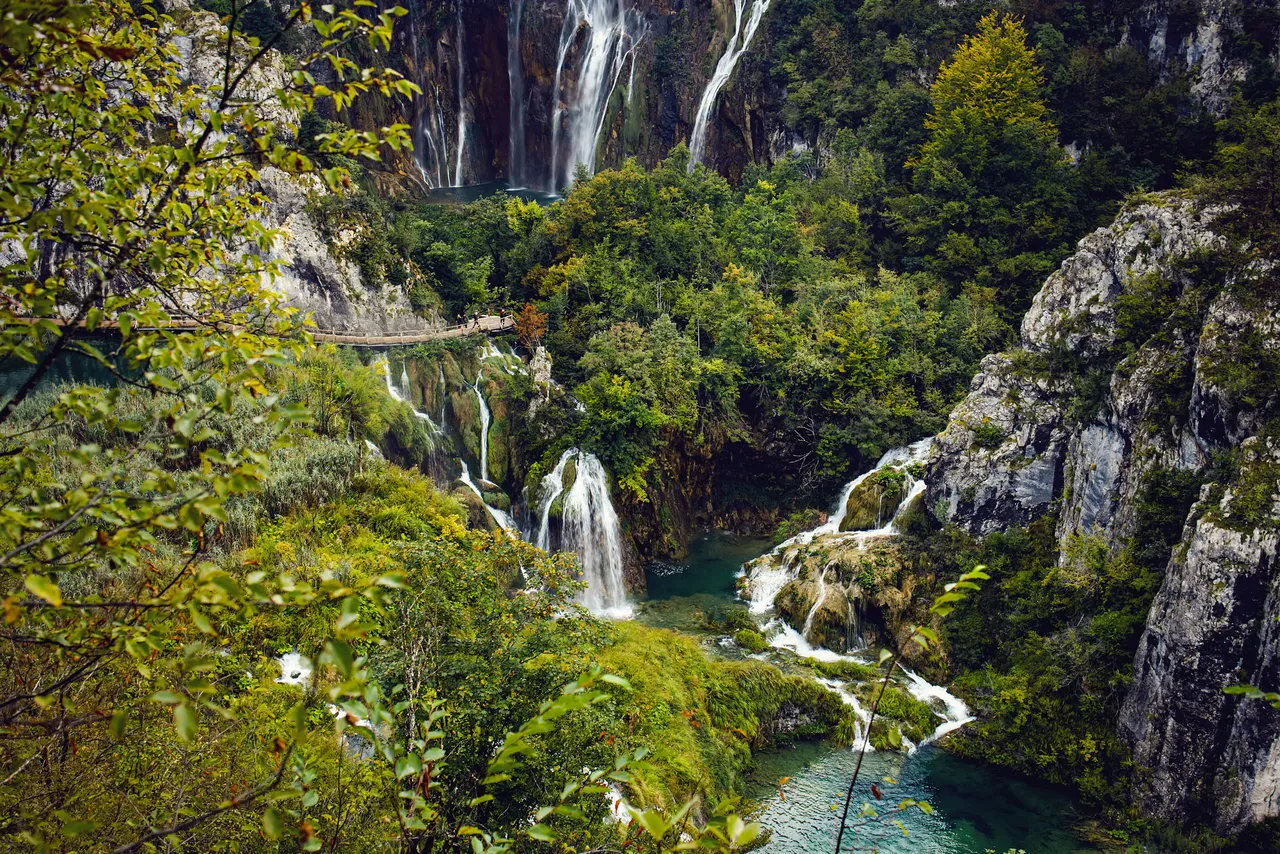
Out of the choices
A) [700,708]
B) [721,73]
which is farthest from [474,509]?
[721,73]

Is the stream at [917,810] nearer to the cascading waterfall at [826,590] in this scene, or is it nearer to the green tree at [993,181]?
the cascading waterfall at [826,590]

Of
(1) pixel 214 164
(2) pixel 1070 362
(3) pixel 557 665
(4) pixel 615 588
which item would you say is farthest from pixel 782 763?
(1) pixel 214 164

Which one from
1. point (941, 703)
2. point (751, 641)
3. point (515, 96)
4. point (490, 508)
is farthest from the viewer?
point (515, 96)

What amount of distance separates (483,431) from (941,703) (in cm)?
1262

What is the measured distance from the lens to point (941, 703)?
16500 mm

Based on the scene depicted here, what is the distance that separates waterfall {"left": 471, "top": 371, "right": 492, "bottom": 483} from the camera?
68.9ft

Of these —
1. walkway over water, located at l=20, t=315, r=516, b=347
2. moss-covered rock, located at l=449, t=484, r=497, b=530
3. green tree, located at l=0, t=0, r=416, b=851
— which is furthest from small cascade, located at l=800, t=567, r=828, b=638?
green tree, located at l=0, t=0, r=416, b=851

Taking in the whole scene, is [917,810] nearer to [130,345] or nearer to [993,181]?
[130,345]

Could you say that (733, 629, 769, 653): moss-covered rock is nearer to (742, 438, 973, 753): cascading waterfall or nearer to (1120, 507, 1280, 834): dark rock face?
(742, 438, 973, 753): cascading waterfall

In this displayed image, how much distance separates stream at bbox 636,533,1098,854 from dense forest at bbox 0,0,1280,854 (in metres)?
0.10

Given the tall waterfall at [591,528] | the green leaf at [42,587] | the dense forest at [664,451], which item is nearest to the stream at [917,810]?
the dense forest at [664,451]

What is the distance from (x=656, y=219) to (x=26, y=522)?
82.6ft

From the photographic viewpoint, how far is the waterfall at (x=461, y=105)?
3922cm

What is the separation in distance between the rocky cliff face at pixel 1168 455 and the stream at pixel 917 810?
5.90 ft
